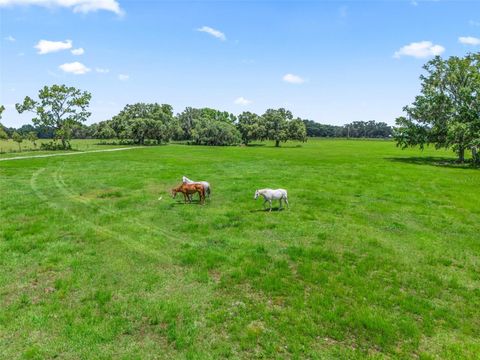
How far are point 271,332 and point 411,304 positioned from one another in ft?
18.0

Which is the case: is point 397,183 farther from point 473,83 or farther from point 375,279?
point 473,83

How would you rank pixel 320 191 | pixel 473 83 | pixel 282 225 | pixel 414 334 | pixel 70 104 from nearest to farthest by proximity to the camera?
pixel 414 334
pixel 282 225
pixel 320 191
pixel 473 83
pixel 70 104

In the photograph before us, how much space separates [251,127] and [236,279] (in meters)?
135

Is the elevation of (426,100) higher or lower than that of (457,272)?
higher

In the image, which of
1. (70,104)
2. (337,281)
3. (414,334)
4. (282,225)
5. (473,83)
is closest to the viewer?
(414,334)

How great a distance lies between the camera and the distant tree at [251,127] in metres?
144

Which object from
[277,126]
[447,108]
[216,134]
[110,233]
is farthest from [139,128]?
[110,233]

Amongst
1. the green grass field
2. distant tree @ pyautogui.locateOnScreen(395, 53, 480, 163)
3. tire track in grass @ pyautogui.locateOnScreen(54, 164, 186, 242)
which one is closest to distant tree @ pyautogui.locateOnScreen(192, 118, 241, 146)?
the green grass field

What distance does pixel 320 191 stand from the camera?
32500 mm

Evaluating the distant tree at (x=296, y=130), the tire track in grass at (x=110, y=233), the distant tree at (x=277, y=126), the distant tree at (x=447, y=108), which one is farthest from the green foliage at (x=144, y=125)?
the tire track in grass at (x=110, y=233)

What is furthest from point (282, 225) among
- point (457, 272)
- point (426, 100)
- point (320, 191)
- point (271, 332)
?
point (426, 100)

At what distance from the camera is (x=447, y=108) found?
64375mm

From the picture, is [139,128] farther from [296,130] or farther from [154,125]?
[296,130]

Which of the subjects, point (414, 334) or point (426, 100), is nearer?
point (414, 334)
